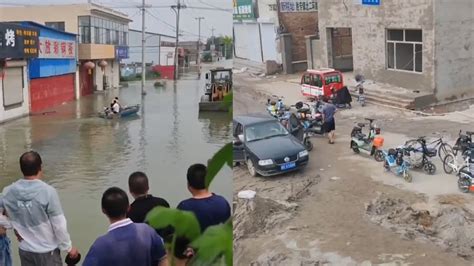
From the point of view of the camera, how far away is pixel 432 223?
5.91 feet

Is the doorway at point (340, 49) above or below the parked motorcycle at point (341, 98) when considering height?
above

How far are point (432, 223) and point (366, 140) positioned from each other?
361 millimetres

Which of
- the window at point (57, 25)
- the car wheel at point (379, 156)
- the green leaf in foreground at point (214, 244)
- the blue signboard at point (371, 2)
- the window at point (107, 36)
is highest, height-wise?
the blue signboard at point (371, 2)

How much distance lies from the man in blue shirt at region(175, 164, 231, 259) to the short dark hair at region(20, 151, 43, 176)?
459 mm

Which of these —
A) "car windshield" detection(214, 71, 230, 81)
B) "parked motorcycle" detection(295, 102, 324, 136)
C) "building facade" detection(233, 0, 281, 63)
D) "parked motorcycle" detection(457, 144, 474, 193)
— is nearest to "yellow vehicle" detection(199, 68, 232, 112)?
"car windshield" detection(214, 71, 230, 81)

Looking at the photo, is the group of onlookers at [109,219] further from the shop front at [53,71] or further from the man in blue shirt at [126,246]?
the shop front at [53,71]

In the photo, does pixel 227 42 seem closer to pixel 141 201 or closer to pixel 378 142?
pixel 141 201

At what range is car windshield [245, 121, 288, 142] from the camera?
1619 mm

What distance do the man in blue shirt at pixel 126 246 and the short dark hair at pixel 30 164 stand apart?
363mm

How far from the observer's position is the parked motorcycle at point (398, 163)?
183 cm

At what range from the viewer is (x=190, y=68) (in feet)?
5.18

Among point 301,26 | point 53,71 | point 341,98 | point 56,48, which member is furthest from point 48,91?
point 341,98

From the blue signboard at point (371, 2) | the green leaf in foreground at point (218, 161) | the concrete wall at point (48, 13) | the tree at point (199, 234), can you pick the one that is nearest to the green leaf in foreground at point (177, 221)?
the tree at point (199, 234)

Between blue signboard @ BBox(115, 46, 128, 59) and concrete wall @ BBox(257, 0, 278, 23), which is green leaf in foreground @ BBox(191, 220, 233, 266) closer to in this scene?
blue signboard @ BBox(115, 46, 128, 59)
